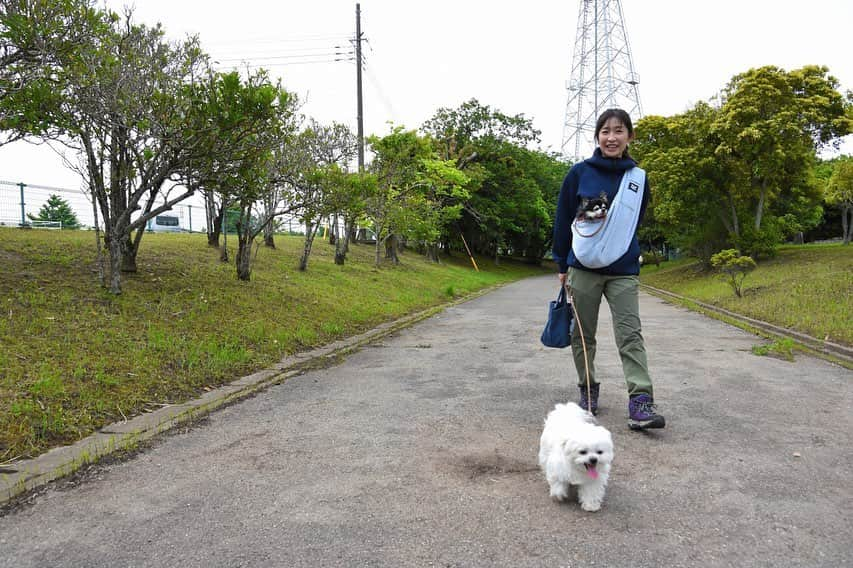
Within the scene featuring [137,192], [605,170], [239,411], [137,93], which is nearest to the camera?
[605,170]

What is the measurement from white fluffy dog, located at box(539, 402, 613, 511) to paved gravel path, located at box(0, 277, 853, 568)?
101 millimetres

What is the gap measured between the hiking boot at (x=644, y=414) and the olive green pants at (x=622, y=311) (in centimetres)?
5

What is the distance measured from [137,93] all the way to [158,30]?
216 centimetres

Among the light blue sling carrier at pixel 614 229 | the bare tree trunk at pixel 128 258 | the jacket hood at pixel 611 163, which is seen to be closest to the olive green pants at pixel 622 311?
the light blue sling carrier at pixel 614 229

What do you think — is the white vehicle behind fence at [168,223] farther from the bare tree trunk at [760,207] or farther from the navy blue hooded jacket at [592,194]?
the bare tree trunk at [760,207]

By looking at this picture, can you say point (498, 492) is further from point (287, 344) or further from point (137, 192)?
point (137, 192)

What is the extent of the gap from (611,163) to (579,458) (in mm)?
2228

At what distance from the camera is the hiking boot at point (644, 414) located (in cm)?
402

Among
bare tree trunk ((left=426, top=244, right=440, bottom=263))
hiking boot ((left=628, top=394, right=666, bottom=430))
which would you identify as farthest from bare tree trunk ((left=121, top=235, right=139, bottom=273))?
bare tree trunk ((left=426, top=244, right=440, bottom=263))

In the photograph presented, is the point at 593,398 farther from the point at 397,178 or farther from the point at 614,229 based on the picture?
the point at 397,178

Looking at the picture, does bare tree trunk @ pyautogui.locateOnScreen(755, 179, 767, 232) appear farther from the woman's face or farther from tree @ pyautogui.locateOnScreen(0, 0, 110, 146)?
tree @ pyautogui.locateOnScreen(0, 0, 110, 146)

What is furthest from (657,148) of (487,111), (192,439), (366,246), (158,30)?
(192,439)

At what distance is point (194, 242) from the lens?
50.9 feet

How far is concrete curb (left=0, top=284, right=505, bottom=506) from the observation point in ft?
11.0
